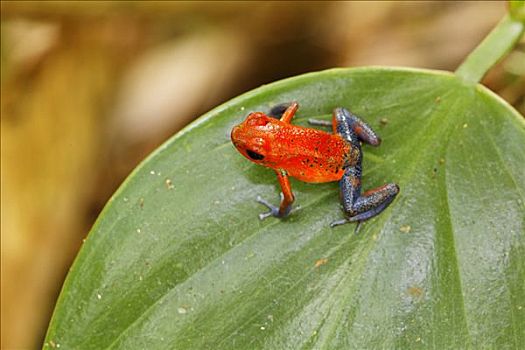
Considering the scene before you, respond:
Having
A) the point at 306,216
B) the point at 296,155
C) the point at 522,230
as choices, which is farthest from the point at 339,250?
the point at 522,230

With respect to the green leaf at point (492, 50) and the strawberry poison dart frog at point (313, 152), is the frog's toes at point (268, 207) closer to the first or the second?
the strawberry poison dart frog at point (313, 152)

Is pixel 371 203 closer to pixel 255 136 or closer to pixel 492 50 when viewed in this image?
pixel 255 136

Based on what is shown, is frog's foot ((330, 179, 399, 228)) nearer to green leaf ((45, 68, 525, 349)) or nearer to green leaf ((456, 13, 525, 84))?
green leaf ((45, 68, 525, 349))

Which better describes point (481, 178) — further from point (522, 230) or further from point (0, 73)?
point (0, 73)

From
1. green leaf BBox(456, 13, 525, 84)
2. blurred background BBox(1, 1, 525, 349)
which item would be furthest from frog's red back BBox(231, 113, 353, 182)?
blurred background BBox(1, 1, 525, 349)

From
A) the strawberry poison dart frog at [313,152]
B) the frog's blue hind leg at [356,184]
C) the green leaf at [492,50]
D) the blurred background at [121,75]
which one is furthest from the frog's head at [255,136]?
the blurred background at [121,75]

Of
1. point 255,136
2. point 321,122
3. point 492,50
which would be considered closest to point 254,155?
point 255,136
